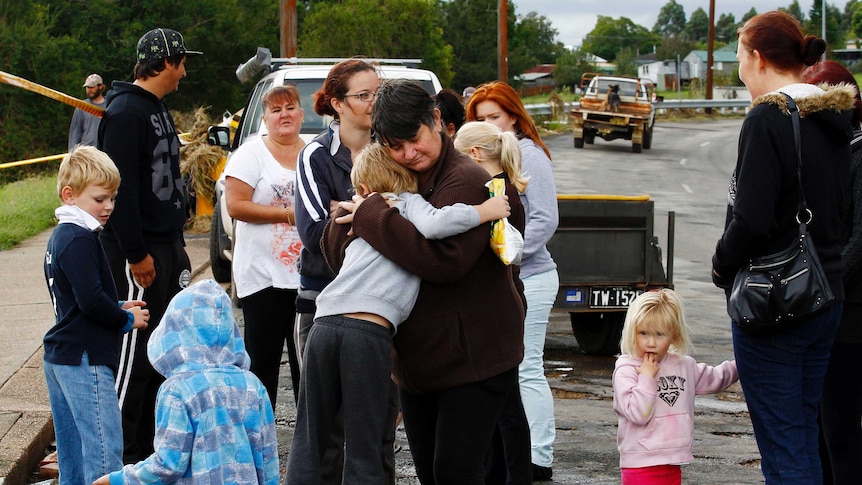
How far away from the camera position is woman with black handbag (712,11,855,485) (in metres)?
3.86

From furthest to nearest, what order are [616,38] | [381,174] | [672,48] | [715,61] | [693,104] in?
1. [616,38]
2. [672,48]
3. [715,61]
4. [693,104]
5. [381,174]

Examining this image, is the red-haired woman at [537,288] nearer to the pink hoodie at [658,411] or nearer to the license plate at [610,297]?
the pink hoodie at [658,411]

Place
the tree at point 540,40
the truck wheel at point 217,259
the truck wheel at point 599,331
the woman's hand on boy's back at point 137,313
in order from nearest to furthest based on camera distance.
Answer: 1. the woman's hand on boy's back at point 137,313
2. the truck wheel at point 599,331
3. the truck wheel at point 217,259
4. the tree at point 540,40

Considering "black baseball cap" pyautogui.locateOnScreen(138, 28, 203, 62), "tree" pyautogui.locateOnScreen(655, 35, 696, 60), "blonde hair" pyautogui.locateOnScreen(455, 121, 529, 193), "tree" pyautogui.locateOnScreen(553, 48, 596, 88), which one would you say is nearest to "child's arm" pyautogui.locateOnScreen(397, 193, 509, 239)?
"blonde hair" pyautogui.locateOnScreen(455, 121, 529, 193)

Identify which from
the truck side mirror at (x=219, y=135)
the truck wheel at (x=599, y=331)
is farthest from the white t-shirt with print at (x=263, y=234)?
the truck side mirror at (x=219, y=135)

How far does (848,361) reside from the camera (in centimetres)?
439

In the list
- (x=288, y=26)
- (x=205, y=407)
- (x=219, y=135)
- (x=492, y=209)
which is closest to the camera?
(x=205, y=407)

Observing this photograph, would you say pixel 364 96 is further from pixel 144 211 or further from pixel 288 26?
pixel 288 26

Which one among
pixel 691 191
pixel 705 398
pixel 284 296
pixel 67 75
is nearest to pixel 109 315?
pixel 284 296

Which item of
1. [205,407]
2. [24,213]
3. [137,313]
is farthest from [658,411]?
[24,213]

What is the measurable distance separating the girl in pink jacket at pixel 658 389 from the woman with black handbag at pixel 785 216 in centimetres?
47

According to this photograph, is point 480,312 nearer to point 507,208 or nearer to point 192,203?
point 507,208

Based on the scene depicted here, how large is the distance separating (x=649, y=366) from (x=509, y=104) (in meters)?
1.67

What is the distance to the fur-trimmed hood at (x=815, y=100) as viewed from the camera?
388 centimetres
